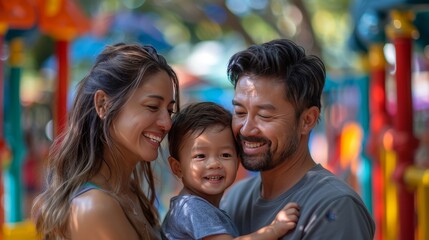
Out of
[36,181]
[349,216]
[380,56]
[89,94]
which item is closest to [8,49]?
[380,56]

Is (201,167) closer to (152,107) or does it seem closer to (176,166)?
(176,166)

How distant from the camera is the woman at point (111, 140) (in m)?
2.67

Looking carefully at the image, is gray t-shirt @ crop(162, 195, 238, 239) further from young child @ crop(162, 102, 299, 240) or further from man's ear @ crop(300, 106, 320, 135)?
man's ear @ crop(300, 106, 320, 135)

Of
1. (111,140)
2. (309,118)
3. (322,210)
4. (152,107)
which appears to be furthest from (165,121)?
(322,210)

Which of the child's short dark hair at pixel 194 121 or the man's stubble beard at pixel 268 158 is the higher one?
the child's short dark hair at pixel 194 121

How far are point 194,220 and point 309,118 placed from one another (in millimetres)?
560

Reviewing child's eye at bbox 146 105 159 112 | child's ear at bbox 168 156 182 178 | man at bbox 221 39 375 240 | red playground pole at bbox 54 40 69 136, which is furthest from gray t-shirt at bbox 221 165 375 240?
red playground pole at bbox 54 40 69 136

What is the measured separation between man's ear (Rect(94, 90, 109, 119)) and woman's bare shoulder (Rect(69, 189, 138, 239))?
0.31m

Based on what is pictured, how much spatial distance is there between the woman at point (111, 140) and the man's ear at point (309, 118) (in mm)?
484

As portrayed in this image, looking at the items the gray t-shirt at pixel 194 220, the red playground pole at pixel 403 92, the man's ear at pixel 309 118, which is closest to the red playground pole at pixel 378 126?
the red playground pole at pixel 403 92

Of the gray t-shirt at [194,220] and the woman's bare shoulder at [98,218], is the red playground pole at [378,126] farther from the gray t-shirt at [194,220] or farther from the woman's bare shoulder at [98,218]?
the woman's bare shoulder at [98,218]

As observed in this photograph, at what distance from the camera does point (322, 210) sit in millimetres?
2535

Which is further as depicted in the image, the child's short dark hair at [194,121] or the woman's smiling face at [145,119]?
the child's short dark hair at [194,121]

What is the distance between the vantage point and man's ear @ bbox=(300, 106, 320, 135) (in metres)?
2.81
